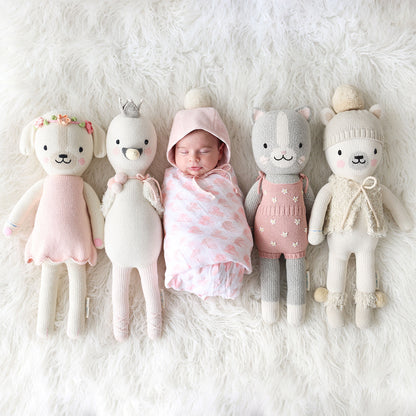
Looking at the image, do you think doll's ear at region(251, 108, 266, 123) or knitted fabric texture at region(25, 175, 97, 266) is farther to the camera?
doll's ear at region(251, 108, 266, 123)

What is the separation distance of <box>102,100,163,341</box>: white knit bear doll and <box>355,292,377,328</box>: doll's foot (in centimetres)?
65

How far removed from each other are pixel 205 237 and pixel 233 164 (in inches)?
12.7

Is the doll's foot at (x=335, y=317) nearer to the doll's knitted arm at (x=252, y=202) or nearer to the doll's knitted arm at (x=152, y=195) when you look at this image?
the doll's knitted arm at (x=252, y=202)

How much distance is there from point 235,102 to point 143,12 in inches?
17.8

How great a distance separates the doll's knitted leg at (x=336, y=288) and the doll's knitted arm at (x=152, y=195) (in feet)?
1.92

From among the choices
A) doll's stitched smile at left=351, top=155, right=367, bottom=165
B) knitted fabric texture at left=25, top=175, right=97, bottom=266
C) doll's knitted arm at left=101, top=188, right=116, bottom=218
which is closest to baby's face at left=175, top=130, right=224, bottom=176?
doll's knitted arm at left=101, top=188, right=116, bottom=218

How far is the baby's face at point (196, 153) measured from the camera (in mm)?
1252

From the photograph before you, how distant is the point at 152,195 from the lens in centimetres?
123

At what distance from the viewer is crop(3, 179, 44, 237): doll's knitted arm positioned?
123 cm

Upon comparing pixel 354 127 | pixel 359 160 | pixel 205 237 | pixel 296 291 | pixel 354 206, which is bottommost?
pixel 296 291

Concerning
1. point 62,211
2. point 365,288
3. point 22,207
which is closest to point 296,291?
point 365,288

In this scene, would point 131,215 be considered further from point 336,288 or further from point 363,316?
point 363,316

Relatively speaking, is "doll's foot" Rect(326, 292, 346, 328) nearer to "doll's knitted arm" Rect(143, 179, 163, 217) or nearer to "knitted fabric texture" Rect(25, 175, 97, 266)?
"doll's knitted arm" Rect(143, 179, 163, 217)

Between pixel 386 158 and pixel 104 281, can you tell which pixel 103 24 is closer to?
pixel 104 281
